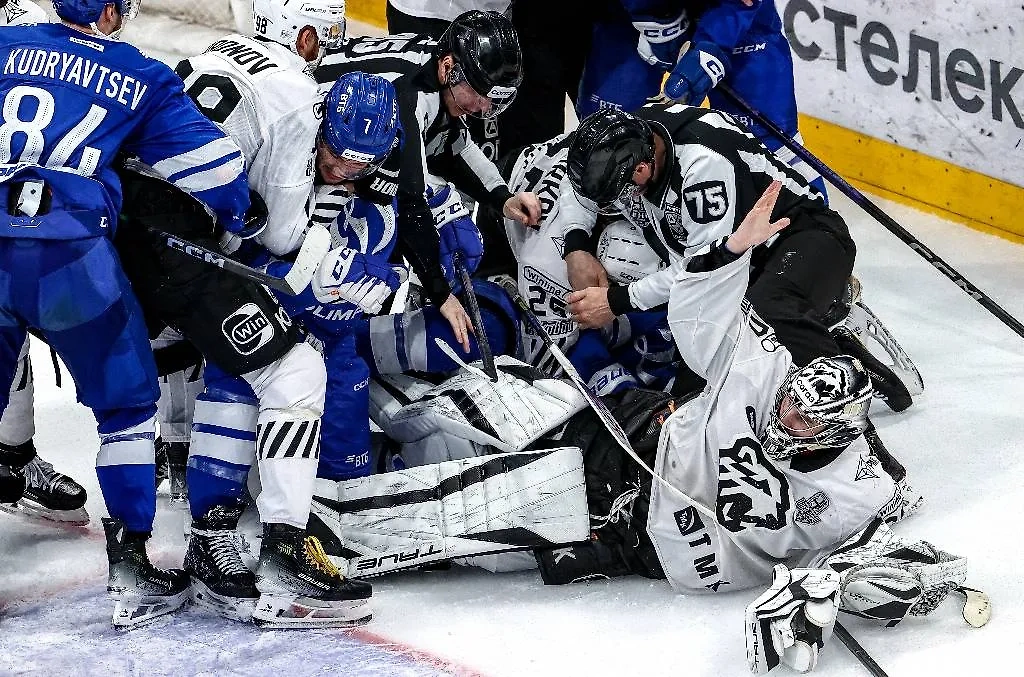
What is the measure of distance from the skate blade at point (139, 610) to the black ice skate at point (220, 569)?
74 mm

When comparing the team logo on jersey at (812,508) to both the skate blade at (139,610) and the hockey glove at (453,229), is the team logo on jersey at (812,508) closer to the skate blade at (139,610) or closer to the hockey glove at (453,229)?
the hockey glove at (453,229)

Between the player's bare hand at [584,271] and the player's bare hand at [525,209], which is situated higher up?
the player's bare hand at [525,209]

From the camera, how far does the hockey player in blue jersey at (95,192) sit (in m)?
3.06

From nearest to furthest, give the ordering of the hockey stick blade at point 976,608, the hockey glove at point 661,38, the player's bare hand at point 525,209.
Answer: the hockey stick blade at point 976,608 → the player's bare hand at point 525,209 → the hockey glove at point 661,38

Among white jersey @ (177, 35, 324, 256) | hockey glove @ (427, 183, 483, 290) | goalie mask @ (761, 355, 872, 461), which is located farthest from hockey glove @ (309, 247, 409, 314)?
goalie mask @ (761, 355, 872, 461)

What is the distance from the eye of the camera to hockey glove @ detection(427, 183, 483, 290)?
412cm

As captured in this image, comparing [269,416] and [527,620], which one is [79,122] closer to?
[269,416]

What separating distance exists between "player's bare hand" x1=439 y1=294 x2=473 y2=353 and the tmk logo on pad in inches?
30.0

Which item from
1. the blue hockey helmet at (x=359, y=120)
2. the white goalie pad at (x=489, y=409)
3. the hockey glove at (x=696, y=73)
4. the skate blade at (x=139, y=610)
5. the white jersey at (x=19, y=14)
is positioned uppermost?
the white jersey at (x=19, y=14)

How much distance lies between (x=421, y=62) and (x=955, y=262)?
2228 mm

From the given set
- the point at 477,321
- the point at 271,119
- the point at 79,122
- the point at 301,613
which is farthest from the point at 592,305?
the point at 79,122

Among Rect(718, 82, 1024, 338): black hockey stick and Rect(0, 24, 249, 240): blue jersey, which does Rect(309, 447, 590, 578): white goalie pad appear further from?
Rect(718, 82, 1024, 338): black hockey stick

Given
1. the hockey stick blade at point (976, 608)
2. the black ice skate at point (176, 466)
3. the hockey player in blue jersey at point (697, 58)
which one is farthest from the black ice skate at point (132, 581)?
the hockey player in blue jersey at point (697, 58)

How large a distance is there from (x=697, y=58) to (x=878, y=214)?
759 mm
